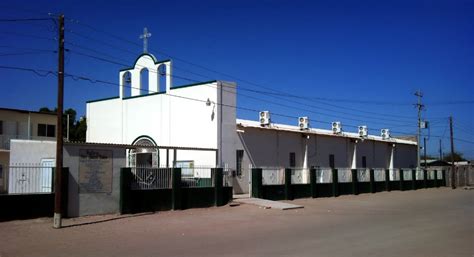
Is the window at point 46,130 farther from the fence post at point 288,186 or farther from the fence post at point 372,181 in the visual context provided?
the fence post at point 372,181

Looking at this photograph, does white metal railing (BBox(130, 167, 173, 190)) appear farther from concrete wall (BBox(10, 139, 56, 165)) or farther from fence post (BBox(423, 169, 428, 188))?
Result: fence post (BBox(423, 169, 428, 188))

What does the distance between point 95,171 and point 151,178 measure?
2944 millimetres

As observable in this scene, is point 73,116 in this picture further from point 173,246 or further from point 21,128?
point 173,246

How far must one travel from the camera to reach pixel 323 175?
35.7 meters

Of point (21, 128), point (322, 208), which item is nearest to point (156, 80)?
point (322, 208)

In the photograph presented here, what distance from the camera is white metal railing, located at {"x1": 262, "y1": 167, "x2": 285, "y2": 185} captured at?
30109 millimetres

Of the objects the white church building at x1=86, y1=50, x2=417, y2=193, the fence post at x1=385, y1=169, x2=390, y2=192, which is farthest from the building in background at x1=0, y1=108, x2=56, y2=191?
the fence post at x1=385, y1=169, x2=390, y2=192

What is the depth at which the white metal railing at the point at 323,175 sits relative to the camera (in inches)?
1380

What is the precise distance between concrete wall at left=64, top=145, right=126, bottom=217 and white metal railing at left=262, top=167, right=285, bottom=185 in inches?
409

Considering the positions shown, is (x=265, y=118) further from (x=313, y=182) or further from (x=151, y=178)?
(x=151, y=178)

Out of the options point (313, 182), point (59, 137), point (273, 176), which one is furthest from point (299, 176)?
point (59, 137)

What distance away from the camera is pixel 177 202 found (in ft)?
78.7

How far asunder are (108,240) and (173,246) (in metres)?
2.52

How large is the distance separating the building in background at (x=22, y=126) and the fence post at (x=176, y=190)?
76.5ft
